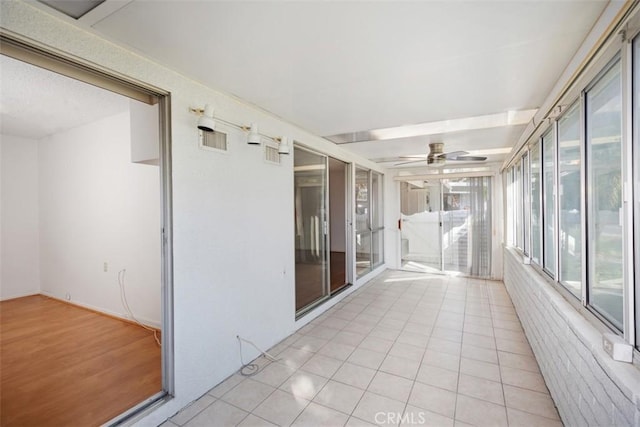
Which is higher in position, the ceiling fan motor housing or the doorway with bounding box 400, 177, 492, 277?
the ceiling fan motor housing

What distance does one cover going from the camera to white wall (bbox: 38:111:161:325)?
3312 millimetres

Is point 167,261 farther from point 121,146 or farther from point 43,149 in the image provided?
point 43,149

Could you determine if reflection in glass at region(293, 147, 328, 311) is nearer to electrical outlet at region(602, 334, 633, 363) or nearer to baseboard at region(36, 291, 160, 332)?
baseboard at region(36, 291, 160, 332)

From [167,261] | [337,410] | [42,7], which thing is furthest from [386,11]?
[337,410]

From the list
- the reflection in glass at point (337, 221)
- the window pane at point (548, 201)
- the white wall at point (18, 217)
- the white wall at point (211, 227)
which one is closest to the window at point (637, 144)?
the window pane at point (548, 201)

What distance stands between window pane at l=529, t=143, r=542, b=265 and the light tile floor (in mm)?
941

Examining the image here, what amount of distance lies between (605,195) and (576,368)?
99 centimetres

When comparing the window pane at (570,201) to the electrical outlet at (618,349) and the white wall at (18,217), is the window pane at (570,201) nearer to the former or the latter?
the electrical outlet at (618,349)

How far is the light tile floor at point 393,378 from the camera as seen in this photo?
1876 millimetres

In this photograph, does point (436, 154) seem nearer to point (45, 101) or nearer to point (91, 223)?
point (45, 101)

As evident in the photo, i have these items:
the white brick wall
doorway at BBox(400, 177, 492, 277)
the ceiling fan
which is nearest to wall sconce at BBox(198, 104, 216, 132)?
the white brick wall

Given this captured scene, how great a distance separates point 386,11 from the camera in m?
1.33

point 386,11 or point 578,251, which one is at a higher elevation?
point 386,11

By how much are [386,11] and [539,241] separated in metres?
2.95
